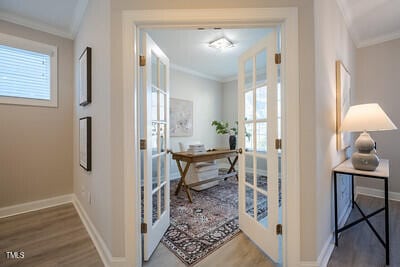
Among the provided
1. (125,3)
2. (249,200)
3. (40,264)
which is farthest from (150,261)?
(125,3)

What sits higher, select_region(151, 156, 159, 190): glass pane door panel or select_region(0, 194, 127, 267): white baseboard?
select_region(151, 156, 159, 190): glass pane door panel

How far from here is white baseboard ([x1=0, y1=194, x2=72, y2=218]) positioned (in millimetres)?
2396

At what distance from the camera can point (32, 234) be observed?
6.58 ft

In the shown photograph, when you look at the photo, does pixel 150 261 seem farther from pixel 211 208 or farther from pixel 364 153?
pixel 364 153

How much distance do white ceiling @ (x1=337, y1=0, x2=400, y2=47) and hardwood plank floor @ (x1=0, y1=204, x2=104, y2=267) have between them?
3.70 m

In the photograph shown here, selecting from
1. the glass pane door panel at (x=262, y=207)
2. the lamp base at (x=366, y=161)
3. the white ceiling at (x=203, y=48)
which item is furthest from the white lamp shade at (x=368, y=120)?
the white ceiling at (x=203, y=48)

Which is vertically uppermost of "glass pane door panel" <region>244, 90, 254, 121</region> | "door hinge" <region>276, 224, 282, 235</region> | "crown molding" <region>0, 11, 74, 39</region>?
"crown molding" <region>0, 11, 74, 39</region>

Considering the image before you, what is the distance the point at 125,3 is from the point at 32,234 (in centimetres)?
249

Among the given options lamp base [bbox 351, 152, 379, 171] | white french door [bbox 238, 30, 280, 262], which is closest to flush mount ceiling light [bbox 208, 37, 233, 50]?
white french door [bbox 238, 30, 280, 262]

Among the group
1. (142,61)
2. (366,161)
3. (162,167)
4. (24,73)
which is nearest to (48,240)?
(162,167)

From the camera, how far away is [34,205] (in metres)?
2.58

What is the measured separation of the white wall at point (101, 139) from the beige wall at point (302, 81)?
6cm

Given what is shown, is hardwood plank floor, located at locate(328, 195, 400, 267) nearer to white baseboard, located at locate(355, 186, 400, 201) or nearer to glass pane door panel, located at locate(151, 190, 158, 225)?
white baseboard, located at locate(355, 186, 400, 201)

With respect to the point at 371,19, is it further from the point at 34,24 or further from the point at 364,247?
the point at 34,24
